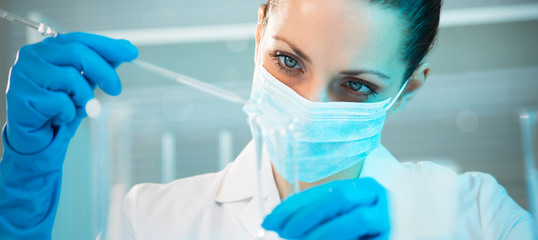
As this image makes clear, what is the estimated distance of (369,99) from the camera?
111cm

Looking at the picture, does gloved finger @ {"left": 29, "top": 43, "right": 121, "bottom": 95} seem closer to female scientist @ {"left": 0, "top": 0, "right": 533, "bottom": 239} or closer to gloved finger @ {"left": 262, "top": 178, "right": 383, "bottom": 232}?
female scientist @ {"left": 0, "top": 0, "right": 533, "bottom": 239}

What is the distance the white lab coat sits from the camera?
113cm

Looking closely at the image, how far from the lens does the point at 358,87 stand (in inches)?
42.5

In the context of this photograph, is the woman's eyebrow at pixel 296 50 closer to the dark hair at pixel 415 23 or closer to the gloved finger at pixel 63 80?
the dark hair at pixel 415 23

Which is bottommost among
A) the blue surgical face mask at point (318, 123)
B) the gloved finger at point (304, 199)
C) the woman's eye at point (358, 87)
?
the gloved finger at point (304, 199)

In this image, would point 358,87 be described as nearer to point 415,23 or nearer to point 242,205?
point 415,23

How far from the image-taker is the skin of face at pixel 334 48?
3.22 ft

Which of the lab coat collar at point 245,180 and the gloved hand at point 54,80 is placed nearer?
the gloved hand at point 54,80

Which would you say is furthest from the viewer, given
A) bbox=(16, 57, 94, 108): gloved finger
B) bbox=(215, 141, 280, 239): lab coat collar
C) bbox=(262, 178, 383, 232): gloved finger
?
bbox=(215, 141, 280, 239): lab coat collar

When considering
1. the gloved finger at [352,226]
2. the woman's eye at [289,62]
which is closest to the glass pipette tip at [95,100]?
the woman's eye at [289,62]

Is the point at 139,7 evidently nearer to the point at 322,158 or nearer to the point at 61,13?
the point at 61,13

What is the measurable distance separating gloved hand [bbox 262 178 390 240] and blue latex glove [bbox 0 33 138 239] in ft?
1.60

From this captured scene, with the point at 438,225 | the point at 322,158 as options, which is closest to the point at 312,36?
the point at 322,158

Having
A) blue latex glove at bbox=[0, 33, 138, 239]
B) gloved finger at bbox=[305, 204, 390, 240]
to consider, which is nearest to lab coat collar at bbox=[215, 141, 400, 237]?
gloved finger at bbox=[305, 204, 390, 240]
